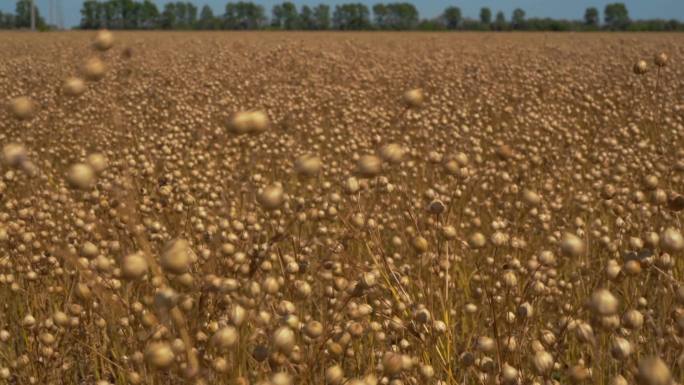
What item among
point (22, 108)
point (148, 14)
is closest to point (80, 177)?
point (22, 108)

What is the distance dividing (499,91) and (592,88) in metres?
1.49

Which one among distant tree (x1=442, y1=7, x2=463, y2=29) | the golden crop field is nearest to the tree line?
distant tree (x1=442, y1=7, x2=463, y2=29)

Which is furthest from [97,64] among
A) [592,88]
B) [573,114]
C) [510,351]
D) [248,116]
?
[592,88]

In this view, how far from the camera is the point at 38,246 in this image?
118 inches

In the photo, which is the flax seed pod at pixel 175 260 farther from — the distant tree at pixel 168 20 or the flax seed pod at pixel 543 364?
the distant tree at pixel 168 20

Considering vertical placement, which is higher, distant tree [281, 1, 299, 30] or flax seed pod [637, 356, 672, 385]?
distant tree [281, 1, 299, 30]

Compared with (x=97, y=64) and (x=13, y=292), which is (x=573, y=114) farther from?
(x=97, y=64)

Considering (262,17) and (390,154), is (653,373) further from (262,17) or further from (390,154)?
(262,17)

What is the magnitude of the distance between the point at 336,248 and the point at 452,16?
355 ft

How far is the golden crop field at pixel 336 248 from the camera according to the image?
5.51 feet

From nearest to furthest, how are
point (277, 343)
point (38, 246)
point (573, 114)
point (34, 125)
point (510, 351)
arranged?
point (277, 343), point (510, 351), point (38, 246), point (34, 125), point (573, 114)

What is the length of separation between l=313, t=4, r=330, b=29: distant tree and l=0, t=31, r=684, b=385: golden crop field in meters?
95.4

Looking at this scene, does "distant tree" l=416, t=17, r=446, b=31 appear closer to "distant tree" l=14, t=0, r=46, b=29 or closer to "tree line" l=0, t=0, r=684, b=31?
"tree line" l=0, t=0, r=684, b=31

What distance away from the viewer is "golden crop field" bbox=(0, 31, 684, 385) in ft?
5.51
